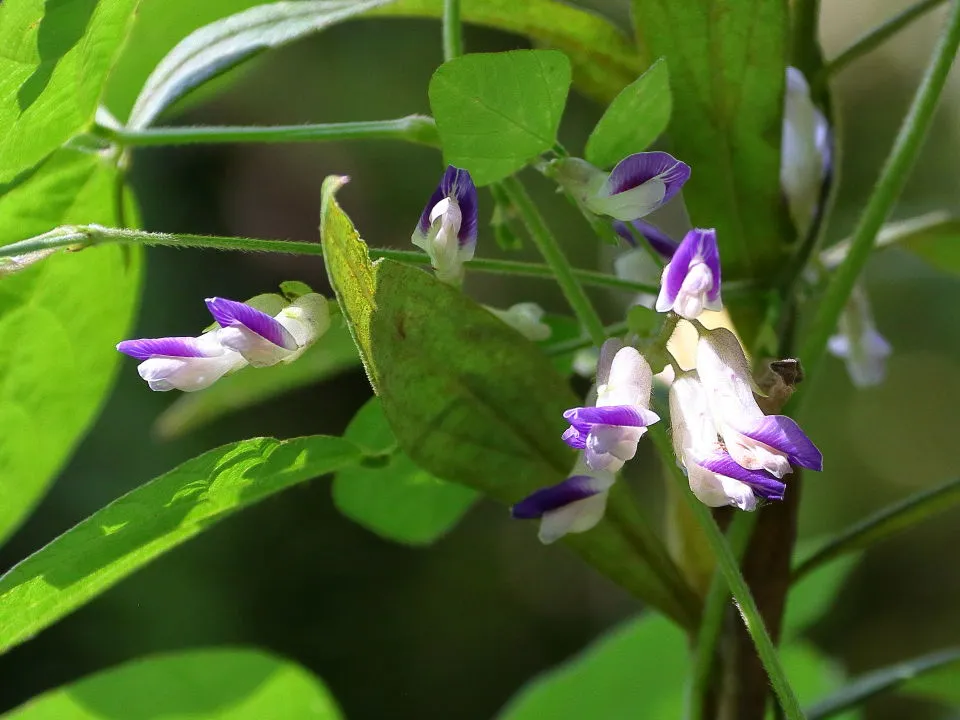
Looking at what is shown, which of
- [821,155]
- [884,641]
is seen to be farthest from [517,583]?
[821,155]

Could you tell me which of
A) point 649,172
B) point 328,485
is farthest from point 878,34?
point 328,485

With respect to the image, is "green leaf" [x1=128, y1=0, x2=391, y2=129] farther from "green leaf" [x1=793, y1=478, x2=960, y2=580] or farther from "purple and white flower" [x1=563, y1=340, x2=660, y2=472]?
"green leaf" [x1=793, y1=478, x2=960, y2=580]

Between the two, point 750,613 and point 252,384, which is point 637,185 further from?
point 252,384

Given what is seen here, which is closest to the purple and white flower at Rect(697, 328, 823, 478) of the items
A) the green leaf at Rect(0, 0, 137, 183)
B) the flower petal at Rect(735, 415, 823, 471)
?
the flower petal at Rect(735, 415, 823, 471)

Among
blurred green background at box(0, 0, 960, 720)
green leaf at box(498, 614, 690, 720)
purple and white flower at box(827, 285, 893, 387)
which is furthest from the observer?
blurred green background at box(0, 0, 960, 720)

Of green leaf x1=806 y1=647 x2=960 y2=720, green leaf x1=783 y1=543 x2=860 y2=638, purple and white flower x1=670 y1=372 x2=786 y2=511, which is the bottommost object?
green leaf x1=783 y1=543 x2=860 y2=638

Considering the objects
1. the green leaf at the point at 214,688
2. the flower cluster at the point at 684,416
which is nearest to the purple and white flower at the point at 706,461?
the flower cluster at the point at 684,416
